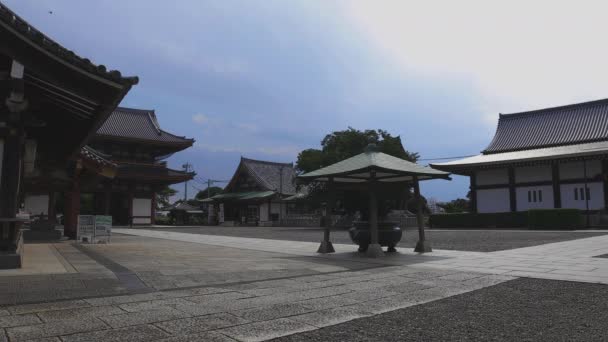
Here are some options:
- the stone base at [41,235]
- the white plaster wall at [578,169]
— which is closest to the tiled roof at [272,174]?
the white plaster wall at [578,169]

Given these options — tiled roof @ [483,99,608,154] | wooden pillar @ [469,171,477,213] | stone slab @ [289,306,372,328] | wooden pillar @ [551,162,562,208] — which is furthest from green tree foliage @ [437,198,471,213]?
stone slab @ [289,306,372,328]

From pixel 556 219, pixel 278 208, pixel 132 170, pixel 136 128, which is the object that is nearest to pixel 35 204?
pixel 132 170

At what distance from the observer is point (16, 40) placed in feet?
20.8

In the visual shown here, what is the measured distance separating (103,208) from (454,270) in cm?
3194

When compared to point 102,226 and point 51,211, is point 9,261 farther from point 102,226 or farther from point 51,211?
point 51,211

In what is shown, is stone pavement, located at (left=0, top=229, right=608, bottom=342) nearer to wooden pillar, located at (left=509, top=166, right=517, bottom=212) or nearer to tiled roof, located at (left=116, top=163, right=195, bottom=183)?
wooden pillar, located at (left=509, top=166, right=517, bottom=212)

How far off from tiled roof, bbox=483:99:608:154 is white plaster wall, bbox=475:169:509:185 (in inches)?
145

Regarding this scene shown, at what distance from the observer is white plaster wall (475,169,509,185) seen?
31.0m

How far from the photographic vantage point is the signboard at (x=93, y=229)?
13.9 metres

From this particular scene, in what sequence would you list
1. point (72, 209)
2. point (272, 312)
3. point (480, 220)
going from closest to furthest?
point (272, 312) → point (72, 209) → point (480, 220)

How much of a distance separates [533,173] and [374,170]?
24.2 meters

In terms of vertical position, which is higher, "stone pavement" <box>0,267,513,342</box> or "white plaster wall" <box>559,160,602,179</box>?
"white plaster wall" <box>559,160,602,179</box>

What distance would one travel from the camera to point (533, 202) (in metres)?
29.5

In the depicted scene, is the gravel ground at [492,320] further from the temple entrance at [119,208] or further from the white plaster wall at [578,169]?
the temple entrance at [119,208]
